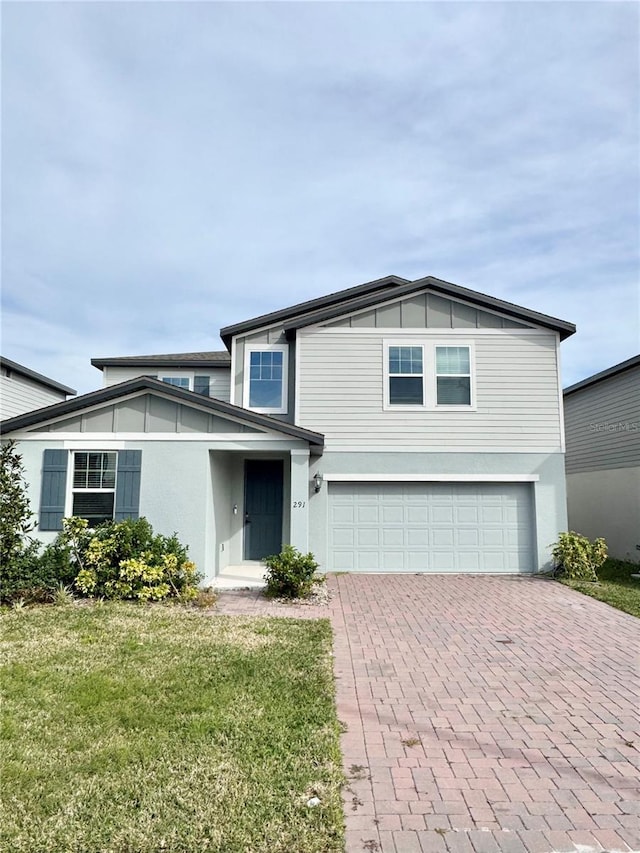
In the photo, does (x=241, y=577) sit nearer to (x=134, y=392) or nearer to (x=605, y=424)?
(x=134, y=392)

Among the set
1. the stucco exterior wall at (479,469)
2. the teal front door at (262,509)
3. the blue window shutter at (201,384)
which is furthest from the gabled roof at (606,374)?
the blue window shutter at (201,384)

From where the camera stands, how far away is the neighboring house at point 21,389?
1599cm

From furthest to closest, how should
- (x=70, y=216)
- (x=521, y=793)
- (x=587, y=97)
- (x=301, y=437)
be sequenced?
(x=70, y=216) < (x=301, y=437) < (x=587, y=97) < (x=521, y=793)

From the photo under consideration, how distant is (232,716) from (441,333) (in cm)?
1021

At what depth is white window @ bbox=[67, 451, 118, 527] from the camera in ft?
33.0

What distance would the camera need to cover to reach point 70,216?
1203 cm

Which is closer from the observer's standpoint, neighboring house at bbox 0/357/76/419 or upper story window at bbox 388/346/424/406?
upper story window at bbox 388/346/424/406

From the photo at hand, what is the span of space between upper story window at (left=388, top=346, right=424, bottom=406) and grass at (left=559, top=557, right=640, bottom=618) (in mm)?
5250

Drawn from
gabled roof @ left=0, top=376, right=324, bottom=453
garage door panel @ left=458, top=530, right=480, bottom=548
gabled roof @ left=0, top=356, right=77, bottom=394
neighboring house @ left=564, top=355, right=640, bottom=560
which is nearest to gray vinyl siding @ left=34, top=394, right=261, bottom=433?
gabled roof @ left=0, top=376, right=324, bottom=453

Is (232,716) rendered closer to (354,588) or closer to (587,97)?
(354,588)

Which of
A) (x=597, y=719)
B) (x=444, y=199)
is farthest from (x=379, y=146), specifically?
(x=597, y=719)

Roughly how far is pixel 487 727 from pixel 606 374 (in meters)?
13.5

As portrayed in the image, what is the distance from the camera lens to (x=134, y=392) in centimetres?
1029

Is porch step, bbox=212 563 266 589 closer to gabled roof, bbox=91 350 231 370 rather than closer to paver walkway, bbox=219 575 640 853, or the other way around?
paver walkway, bbox=219 575 640 853
